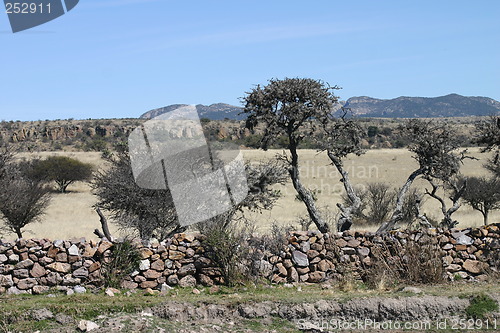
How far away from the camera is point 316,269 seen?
12695 millimetres

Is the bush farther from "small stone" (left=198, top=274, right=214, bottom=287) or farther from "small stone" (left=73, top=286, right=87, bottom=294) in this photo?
"small stone" (left=198, top=274, right=214, bottom=287)

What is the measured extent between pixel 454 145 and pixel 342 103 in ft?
11.4

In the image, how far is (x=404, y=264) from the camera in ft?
40.9

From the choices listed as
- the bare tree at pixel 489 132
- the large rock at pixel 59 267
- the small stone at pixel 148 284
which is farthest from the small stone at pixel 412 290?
the bare tree at pixel 489 132

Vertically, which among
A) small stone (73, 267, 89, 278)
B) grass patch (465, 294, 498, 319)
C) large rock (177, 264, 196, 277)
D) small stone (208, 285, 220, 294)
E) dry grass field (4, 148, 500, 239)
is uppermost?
small stone (73, 267, 89, 278)

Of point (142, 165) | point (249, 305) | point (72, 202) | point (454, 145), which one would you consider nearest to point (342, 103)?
point (454, 145)

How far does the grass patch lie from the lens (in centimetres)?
1032

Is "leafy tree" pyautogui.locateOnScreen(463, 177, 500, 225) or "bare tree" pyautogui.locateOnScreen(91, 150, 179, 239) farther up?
"bare tree" pyautogui.locateOnScreen(91, 150, 179, 239)

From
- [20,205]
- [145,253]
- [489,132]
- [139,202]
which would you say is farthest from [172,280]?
[20,205]

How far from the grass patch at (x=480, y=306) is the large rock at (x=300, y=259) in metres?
3.49

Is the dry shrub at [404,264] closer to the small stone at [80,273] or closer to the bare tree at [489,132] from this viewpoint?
the small stone at [80,273]

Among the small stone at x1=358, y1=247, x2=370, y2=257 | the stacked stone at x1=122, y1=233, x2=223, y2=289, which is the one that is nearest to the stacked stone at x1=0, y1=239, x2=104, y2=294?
the stacked stone at x1=122, y1=233, x2=223, y2=289

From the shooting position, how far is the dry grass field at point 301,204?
87.6 feet

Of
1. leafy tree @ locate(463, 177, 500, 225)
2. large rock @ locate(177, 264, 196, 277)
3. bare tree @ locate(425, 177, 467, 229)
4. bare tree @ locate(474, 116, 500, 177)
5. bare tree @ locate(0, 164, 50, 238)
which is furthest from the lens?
leafy tree @ locate(463, 177, 500, 225)
